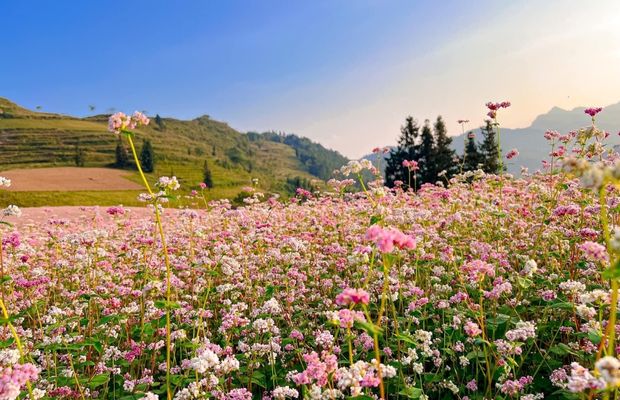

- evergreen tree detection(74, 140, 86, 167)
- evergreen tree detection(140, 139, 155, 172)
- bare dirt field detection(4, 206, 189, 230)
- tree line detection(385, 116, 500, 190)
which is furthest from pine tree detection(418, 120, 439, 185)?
evergreen tree detection(74, 140, 86, 167)

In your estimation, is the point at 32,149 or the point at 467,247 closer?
the point at 467,247

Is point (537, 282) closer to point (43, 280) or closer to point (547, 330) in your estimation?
point (547, 330)

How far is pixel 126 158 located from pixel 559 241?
184 metres

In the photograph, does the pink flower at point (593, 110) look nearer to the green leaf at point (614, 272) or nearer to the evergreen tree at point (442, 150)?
the green leaf at point (614, 272)

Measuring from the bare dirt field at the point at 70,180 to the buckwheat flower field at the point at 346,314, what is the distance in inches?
4585

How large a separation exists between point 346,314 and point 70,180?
480ft

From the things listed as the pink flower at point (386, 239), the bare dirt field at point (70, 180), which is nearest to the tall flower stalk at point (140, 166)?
the pink flower at point (386, 239)

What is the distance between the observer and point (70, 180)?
4914 inches

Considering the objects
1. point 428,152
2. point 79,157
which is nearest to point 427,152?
point 428,152

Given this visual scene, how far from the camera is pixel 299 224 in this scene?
43.9 ft

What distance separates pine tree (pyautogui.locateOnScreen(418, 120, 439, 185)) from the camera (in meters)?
68.8

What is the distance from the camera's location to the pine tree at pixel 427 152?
68.8 metres

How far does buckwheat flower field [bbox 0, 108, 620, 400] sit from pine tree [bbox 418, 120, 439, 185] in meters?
59.3

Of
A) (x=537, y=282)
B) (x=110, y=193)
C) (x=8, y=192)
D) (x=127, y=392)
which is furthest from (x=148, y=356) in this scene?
(x=110, y=193)
